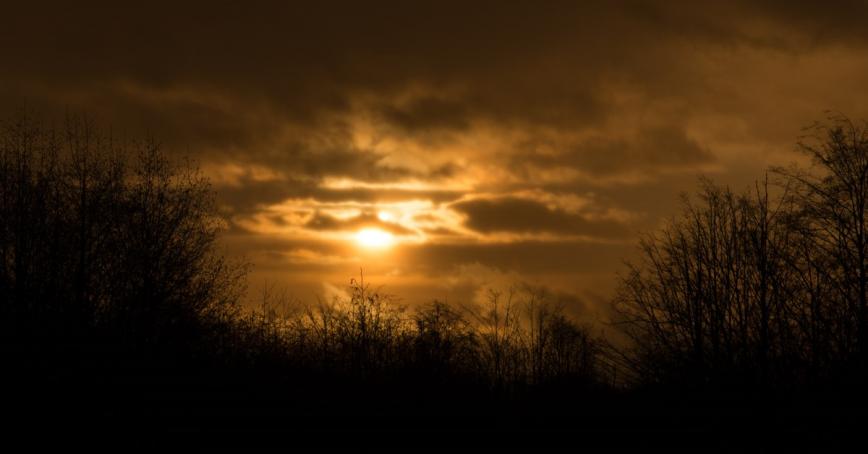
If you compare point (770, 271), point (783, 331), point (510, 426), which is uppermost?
point (770, 271)

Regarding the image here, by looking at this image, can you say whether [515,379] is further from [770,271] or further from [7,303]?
[7,303]

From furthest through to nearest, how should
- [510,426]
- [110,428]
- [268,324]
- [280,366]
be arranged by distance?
1. [268,324]
2. [280,366]
3. [510,426]
4. [110,428]

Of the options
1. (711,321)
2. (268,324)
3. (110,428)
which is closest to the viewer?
(110,428)

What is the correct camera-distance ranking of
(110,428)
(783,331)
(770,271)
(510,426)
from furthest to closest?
(770,271) < (783,331) < (510,426) < (110,428)

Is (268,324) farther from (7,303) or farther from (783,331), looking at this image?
(783,331)

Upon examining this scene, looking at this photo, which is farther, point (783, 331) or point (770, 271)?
point (770, 271)

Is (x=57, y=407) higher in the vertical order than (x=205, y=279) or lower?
lower

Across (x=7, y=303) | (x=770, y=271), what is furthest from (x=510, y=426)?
(x=7, y=303)

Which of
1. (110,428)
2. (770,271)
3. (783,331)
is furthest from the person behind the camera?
(770,271)

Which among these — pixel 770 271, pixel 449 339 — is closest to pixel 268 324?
pixel 449 339

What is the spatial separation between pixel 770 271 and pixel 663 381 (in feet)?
Result: 18.9

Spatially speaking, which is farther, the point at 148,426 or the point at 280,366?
the point at 280,366

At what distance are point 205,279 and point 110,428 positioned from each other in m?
18.7

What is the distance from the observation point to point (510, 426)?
19969mm
